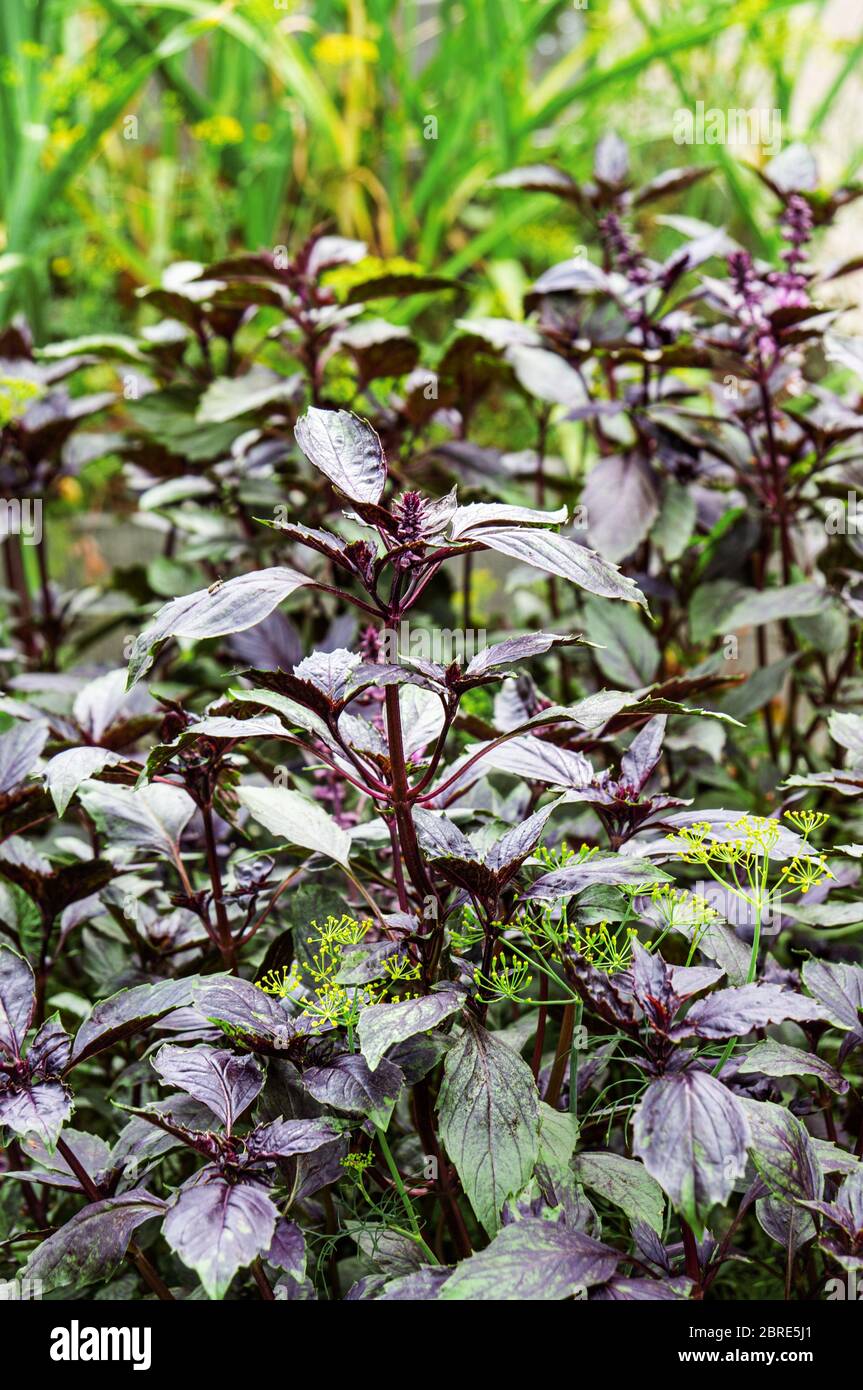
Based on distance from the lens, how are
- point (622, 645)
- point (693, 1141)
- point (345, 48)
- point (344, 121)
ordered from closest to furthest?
point (693, 1141) → point (622, 645) → point (345, 48) → point (344, 121)

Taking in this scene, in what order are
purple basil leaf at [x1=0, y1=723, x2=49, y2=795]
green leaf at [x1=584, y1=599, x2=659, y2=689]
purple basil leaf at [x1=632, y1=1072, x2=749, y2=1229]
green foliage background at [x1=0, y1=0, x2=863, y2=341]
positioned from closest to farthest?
purple basil leaf at [x1=632, y1=1072, x2=749, y2=1229] → purple basil leaf at [x1=0, y1=723, x2=49, y2=795] → green leaf at [x1=584, y1=599, x2=659, y2=689] → green foliage background at [x1=0, y1=0, x2=863, y2=341]

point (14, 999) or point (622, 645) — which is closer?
point (14, 999)

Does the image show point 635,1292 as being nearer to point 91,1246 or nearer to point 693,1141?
point 693,1141

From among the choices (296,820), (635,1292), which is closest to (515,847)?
(296,820)

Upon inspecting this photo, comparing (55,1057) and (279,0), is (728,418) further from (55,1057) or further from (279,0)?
(279,0)

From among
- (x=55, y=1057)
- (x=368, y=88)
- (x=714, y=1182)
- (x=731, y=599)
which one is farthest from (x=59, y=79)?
(x=714, y=1182)

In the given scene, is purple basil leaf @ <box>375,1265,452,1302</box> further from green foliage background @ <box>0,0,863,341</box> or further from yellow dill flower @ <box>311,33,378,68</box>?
yellow dill flower @ <box>311,33,378,68</box>

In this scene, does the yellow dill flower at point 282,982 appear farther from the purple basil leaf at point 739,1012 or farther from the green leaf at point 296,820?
the purple basil leaf at point 739,1012

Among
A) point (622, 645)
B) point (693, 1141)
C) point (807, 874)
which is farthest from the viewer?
point (622, 645)

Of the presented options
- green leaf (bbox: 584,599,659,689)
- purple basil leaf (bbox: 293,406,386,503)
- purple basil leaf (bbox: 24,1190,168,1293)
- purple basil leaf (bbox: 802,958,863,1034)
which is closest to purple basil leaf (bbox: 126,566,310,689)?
purple basil leaf (bbox: 293,406,386,503)

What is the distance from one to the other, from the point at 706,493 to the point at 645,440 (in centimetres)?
15

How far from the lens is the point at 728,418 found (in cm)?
135

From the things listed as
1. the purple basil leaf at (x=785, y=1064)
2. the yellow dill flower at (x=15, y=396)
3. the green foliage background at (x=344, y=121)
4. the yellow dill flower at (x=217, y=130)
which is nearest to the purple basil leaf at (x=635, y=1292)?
the purple basil leaf at (x=785, y=1064)

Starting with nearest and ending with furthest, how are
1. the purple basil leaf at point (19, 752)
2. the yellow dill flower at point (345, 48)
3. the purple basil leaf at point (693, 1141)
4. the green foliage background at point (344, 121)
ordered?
1. the purple basil leaf at point (693, 1141)
2. the purple basil leaf at point (19, 752)
3. the green foliage background at point (344, 121)
4. the yellow dill flower at point (345, 48)
